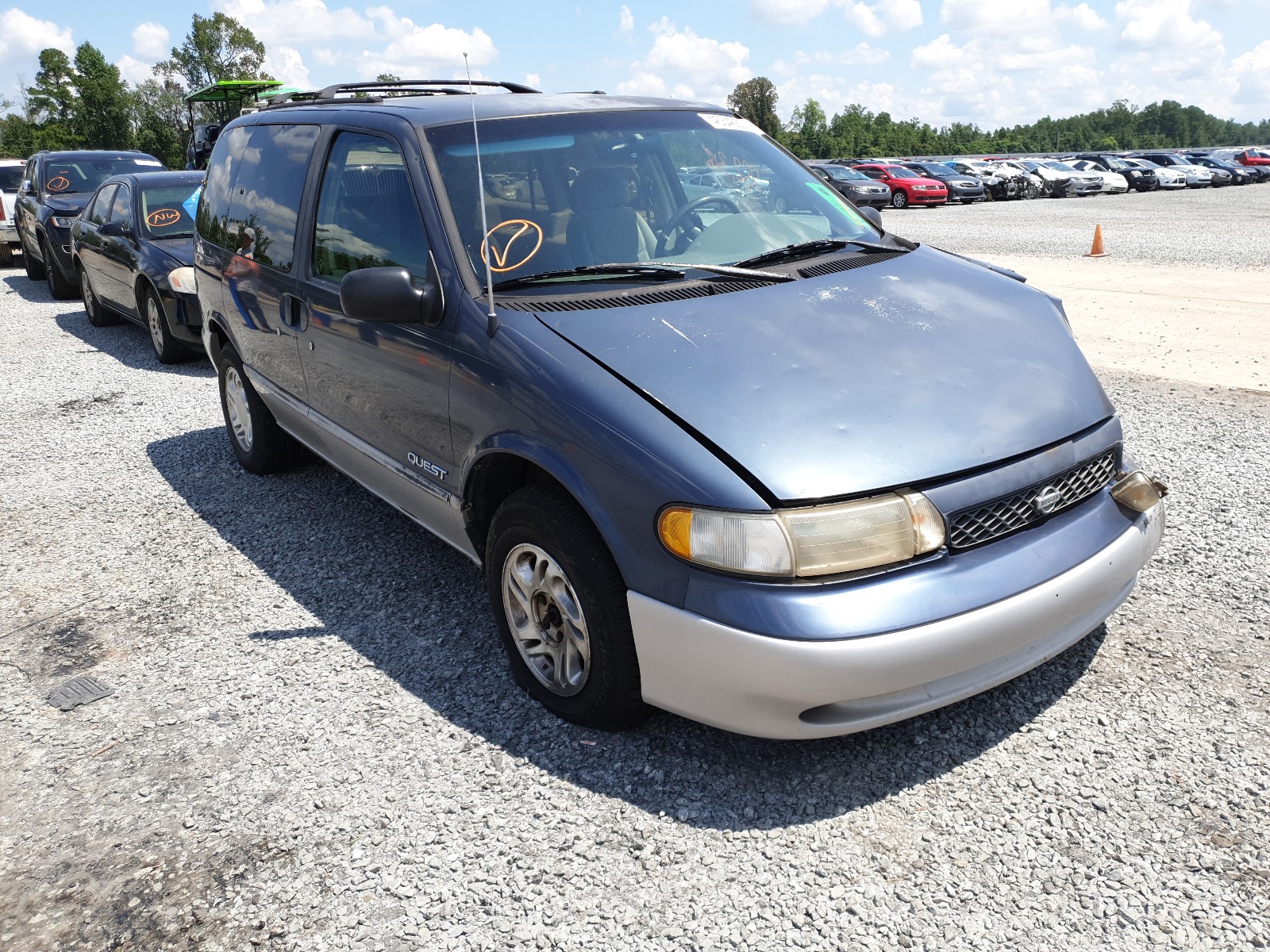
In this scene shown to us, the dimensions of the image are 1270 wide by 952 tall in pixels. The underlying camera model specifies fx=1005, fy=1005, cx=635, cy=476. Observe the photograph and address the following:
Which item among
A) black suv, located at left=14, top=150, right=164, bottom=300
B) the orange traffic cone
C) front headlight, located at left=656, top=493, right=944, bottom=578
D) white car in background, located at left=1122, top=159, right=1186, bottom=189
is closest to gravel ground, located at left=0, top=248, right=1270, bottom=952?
front headlight, located at left=656, top=493, right=944, bottom=578

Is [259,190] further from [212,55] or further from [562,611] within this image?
[212,55]

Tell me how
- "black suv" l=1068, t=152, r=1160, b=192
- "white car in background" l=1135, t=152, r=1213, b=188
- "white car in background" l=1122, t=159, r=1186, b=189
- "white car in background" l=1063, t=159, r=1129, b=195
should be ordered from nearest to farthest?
"white car in background" l=1063, t=159, r=1129, b=195 < "black suv" l=1068, t=152, r=1160, b=192 < "white car in background" l=1122, t=159, r=1186, b=189 < "white car in background" l=1135, t=152, r=1213, b=188

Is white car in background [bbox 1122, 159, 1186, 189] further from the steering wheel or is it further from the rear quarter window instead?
the steering wheel

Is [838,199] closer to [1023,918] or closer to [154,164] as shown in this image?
[1023,918]

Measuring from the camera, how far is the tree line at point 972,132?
311 feet

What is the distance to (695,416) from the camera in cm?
265

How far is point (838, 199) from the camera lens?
14.0ft

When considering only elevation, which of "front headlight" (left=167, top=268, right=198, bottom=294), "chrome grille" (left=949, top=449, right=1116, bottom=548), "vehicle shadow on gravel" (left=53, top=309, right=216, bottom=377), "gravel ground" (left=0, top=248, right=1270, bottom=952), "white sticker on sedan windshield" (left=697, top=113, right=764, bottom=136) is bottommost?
"gravel ground" (left=0, top=248, right=1270, bottom=952)

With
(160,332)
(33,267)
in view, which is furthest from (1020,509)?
(33,267)

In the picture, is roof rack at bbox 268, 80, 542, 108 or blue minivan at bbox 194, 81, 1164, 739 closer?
blue minivan at bbox 194, 81, 1164, 739

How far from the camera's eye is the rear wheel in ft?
42.9

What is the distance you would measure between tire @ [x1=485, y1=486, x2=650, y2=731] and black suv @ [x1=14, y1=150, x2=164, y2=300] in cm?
1186

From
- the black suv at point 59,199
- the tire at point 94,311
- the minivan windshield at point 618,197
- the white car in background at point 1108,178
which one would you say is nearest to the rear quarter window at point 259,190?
the minivan windshield at point 618,197

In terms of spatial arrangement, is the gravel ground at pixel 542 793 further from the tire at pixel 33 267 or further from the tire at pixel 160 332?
the tire at pixel 33 267
